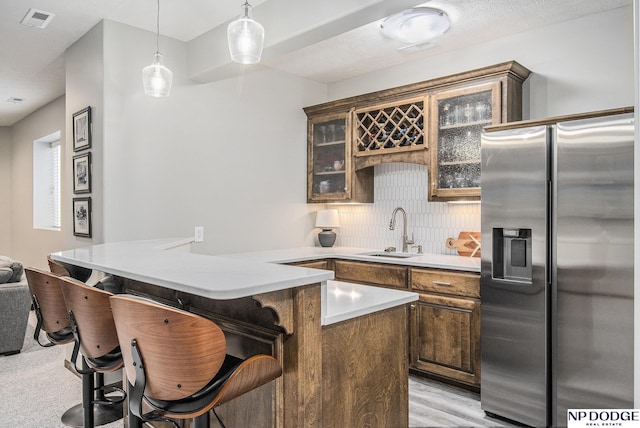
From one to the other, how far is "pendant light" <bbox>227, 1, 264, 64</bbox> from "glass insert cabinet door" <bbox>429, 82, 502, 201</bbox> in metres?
1.82

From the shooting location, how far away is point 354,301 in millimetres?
1830

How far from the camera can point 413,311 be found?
11.0 feet

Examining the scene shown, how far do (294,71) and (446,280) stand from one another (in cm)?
246

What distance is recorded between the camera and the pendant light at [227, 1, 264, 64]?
2.03 metres

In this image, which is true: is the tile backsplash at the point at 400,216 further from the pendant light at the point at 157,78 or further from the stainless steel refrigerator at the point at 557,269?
the pendant light at the point at 157,78

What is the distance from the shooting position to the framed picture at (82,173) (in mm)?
3330

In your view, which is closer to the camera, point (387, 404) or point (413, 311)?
point (387, 404)

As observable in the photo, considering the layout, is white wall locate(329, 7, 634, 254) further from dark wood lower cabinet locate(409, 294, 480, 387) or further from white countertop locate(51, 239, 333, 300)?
white countertop locate(51, 239, 333, 300)

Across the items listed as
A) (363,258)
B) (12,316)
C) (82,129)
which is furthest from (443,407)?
(12,316)

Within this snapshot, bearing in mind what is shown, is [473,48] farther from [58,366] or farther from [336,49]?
[58,366]

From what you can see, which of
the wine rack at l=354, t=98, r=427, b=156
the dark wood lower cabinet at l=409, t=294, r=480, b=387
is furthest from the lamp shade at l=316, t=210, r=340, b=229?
the dark wood lower cabinet at l=409, t=294, r=480, b=387

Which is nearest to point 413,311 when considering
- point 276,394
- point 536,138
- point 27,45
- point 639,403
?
point 536,138

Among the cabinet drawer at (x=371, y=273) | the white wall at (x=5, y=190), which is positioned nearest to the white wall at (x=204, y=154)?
the cabinet drawer at (x=371, y=273)

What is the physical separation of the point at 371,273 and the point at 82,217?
2288 mm
